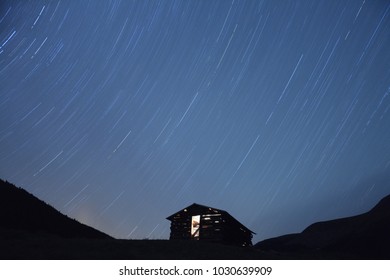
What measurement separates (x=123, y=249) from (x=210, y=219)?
13.2m

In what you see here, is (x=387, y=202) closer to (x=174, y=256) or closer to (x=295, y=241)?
(x=295, y=241)

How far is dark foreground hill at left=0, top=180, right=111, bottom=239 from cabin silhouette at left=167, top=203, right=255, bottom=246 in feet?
33.1

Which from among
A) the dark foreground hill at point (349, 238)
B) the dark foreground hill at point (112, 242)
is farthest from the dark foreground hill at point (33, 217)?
the dark foreground hill at point (349, 238)

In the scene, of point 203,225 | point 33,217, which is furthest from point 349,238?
point 33,217

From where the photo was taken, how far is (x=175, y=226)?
2930cm

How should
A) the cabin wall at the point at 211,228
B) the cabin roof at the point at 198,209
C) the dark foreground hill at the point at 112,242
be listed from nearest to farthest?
the dark foreground hill at the point at 112,242, the cabin wall at the point at 211,228, the cabin roof at the point at 198,209

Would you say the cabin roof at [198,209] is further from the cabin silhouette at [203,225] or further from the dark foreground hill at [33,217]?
the dark foreground hill at [33,217]

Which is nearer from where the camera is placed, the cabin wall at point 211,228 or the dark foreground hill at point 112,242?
the dark foreground hill at point 112,242

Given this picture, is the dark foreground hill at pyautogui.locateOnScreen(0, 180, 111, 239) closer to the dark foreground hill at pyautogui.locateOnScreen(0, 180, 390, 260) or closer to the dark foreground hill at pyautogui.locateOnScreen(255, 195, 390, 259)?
the dark foreground hill at pyautogui.locateOnScreen(0, 180, 390, 260)

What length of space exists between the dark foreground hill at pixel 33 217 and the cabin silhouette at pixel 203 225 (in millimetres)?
10104

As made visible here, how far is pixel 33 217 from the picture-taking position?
3089 centimetres

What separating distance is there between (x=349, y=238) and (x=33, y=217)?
2158 inches

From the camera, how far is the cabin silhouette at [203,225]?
27.8m
